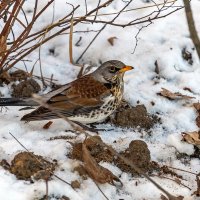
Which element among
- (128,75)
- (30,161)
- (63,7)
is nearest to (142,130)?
(128,75)

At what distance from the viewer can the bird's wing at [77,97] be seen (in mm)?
4055

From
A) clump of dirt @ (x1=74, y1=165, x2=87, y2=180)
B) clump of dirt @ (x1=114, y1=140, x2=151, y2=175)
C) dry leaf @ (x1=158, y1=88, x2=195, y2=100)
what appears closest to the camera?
clump of dirt @ (x1=74, y1=165, x2=87, y2=180)

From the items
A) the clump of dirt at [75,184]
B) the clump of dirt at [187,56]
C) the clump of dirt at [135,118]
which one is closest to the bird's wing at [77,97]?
the clump of dirt at [135,118]

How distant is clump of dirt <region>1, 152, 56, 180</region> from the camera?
323 cm

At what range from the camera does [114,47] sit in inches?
203

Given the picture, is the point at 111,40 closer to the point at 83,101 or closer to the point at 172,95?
the point at 172,95

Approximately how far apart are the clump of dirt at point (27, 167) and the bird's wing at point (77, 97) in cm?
72

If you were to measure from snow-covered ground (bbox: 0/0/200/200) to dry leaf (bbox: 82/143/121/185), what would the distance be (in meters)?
0.05

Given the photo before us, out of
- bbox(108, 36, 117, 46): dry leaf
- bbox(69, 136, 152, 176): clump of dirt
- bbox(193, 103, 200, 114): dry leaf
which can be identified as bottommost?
bbox(69, 136, 152, 176): clump of dirt

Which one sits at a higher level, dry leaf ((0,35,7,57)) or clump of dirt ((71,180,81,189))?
dry leaf ((0,35,7,57))

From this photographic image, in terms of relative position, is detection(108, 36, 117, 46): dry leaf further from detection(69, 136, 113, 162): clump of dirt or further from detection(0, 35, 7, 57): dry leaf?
detection(69, 136, 113, 162): clump of dirt

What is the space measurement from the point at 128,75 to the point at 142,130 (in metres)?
0.90

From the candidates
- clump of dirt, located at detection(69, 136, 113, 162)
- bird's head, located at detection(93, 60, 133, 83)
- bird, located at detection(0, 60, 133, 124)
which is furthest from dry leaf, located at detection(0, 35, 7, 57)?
clump of dirt, located at detection(69, 136, 113, 162)

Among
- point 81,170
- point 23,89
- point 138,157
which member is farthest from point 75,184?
point 23,89
